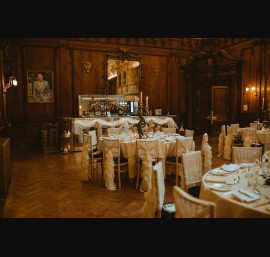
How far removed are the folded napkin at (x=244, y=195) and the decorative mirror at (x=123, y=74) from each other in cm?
850

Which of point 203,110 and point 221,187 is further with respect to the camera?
point 203,110

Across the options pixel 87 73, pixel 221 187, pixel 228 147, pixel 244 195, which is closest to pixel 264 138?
pixel 228 147

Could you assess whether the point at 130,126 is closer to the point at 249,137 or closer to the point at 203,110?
the point at 249,137

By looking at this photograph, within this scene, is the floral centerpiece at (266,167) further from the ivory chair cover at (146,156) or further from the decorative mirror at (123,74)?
the decorative mirror at (123,74)

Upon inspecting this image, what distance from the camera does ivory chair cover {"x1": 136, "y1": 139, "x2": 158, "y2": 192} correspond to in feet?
13.5

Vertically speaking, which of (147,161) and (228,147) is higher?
(147,161)

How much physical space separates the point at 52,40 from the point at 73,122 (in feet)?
12.9

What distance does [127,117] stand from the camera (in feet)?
27.8

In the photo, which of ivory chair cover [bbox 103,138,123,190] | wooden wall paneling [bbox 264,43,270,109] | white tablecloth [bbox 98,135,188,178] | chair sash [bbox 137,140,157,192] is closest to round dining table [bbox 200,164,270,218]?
chair sash [bbox 137,140,157,192]

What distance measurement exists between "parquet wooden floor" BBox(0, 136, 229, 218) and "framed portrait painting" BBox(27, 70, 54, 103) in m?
3.97

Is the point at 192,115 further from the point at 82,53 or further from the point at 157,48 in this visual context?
the point at 82,53

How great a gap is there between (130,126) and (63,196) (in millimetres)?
4335

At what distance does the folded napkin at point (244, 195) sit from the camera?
1.95 metres

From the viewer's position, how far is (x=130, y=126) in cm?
794
